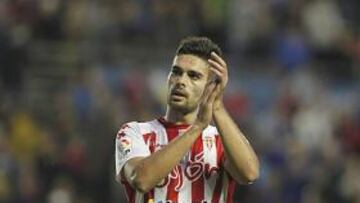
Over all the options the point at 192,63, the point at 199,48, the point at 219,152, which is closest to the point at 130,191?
the point at 219,152

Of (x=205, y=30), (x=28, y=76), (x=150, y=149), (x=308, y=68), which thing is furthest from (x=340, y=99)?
(x=150, y=149)

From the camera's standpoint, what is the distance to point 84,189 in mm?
17359

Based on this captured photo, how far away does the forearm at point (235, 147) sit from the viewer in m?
8.13

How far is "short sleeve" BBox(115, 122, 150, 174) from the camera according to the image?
8.56 m

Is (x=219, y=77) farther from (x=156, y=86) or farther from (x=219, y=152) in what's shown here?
(x=156, y=86)

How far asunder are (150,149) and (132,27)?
12928 millimetres

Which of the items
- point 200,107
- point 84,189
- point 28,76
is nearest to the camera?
point 200,107

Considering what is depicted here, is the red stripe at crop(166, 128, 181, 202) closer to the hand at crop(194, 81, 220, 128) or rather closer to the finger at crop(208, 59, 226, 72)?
the hand at crop(194, 81, 220, 128)

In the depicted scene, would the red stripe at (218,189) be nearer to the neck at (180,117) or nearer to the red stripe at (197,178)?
the red stripe at (197,178)

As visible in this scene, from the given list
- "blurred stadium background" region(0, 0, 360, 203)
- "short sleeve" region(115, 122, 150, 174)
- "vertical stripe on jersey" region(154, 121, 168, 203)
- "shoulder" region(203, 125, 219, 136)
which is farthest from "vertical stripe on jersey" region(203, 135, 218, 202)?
"blurred stadium background" region(0, 0, 360, 203)

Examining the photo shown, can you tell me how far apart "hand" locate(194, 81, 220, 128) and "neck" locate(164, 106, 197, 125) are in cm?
42

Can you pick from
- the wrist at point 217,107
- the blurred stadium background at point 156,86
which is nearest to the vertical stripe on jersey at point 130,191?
the wrist at point 217,107

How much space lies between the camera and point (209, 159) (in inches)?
339

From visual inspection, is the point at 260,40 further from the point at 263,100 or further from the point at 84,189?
the point at 84,189
